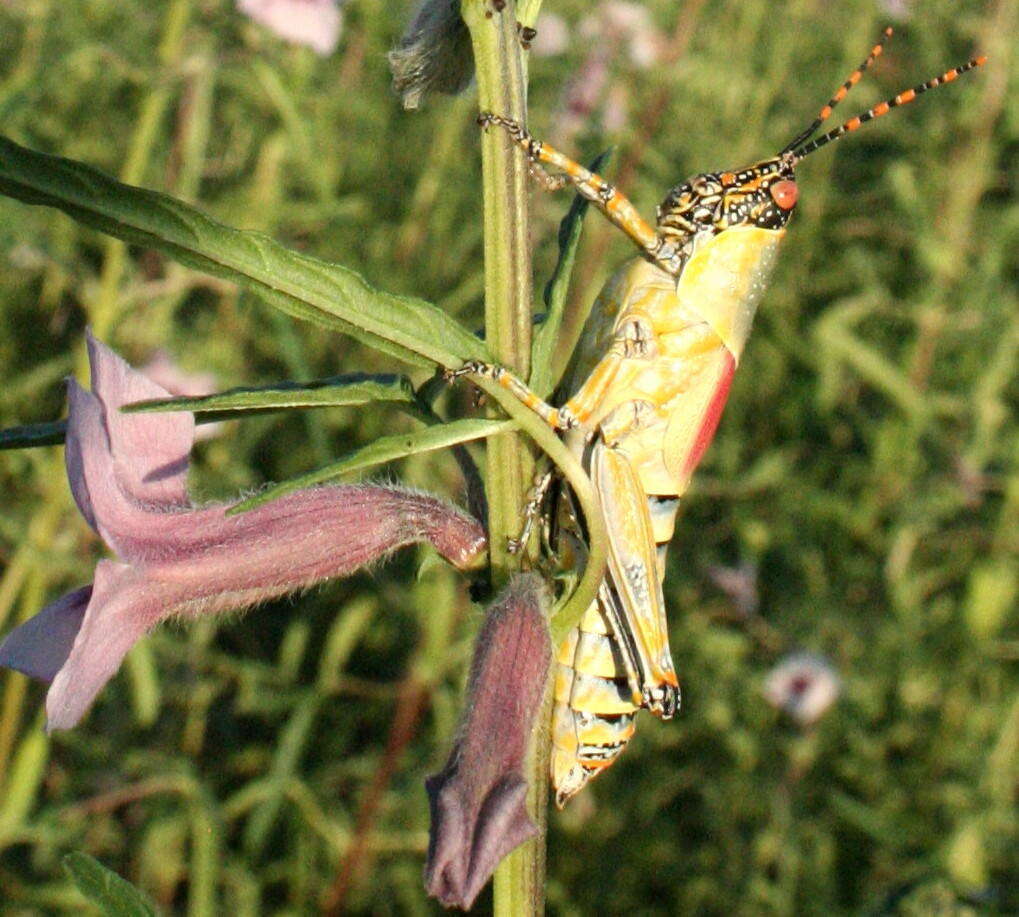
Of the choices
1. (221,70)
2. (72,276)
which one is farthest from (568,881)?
(221,70)

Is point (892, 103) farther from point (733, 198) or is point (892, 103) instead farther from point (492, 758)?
point (492, 758)

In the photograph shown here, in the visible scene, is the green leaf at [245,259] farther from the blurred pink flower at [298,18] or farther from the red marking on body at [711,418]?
the blurred pink flower at [298,18]

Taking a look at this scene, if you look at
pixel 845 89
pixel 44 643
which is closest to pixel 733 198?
pixel 845 89

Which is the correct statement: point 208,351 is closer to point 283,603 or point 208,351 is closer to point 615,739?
point 283,603

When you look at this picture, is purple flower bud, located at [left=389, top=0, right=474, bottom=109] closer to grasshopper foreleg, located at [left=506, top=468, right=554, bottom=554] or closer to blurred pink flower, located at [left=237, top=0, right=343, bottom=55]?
grasshopper foreleg, located at [left=506, top=468, right=554, bottom=554]

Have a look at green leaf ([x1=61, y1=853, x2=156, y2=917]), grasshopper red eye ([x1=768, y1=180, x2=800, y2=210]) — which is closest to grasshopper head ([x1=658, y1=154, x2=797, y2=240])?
grasshopper red eye ([x1=768, y1=180, x2=800, y2=210])
